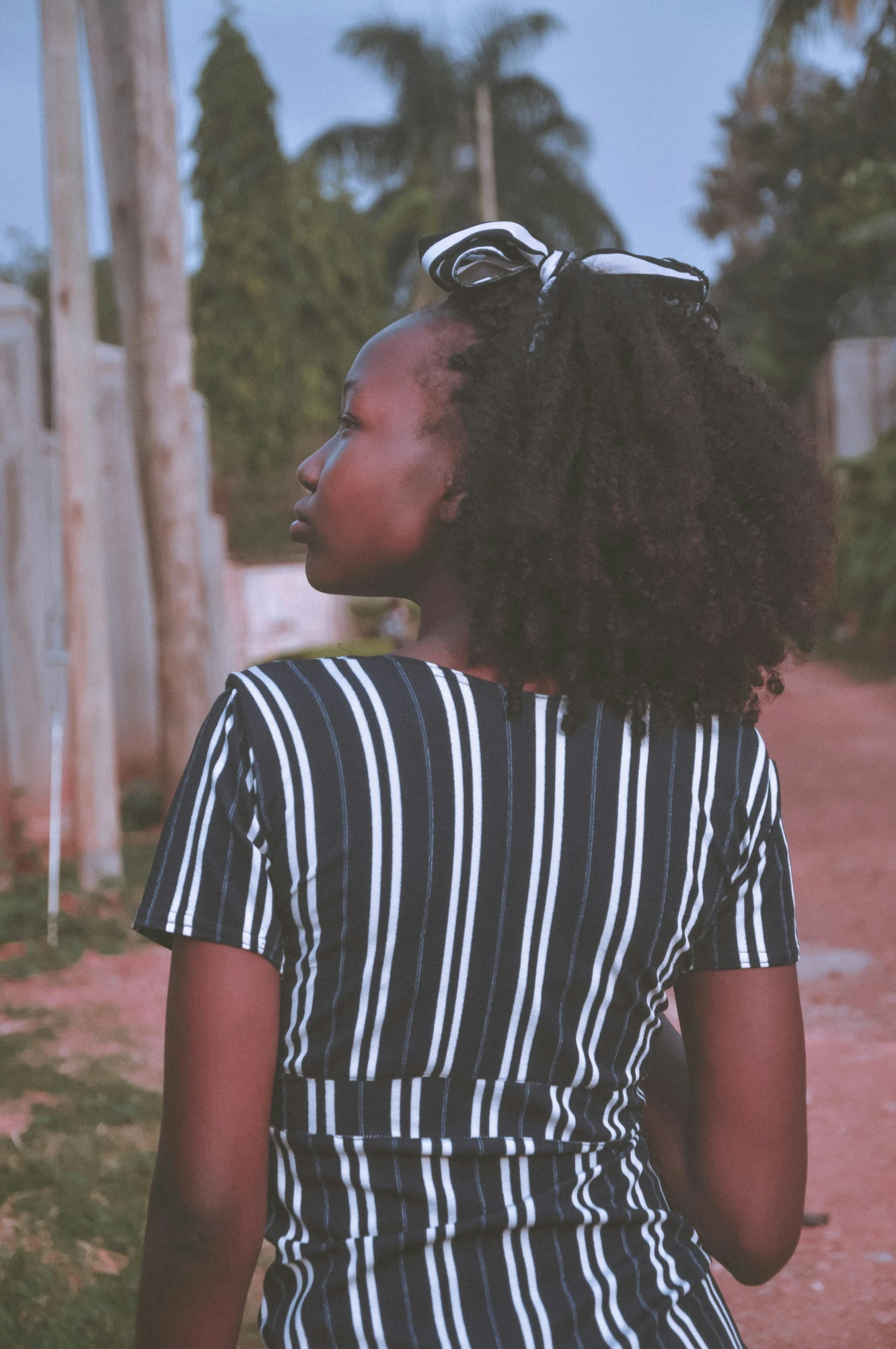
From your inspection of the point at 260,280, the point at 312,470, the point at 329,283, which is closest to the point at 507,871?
the point at 312,470

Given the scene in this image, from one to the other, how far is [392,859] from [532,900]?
135 mm

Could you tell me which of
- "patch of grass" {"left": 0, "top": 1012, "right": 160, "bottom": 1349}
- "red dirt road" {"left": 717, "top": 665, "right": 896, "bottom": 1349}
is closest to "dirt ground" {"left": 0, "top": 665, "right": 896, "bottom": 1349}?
"red dirt road" {"left": 717, "top": 665, "right": 896, "bottom": 1349}

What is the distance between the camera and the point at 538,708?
3.92 feet

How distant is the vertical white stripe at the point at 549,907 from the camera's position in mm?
1182

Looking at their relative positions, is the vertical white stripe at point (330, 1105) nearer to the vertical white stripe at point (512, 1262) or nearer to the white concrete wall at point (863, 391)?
the vertical white stripe at point (512, 1262)

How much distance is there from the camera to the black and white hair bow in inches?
51.0

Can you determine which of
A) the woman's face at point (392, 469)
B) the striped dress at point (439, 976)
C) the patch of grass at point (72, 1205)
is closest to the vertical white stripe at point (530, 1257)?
the striped dress at point (439, 976)

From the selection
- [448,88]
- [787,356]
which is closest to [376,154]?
[448,88]

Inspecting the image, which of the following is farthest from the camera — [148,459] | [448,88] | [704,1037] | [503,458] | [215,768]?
[448,88]

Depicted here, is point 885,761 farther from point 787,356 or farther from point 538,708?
point 787,356

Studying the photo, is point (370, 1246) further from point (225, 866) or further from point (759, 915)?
point (759, 915)

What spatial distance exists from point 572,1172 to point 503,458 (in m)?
0.60

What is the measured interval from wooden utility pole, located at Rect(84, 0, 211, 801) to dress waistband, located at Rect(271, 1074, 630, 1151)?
717 centimetres

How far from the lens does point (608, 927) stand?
1.21m
